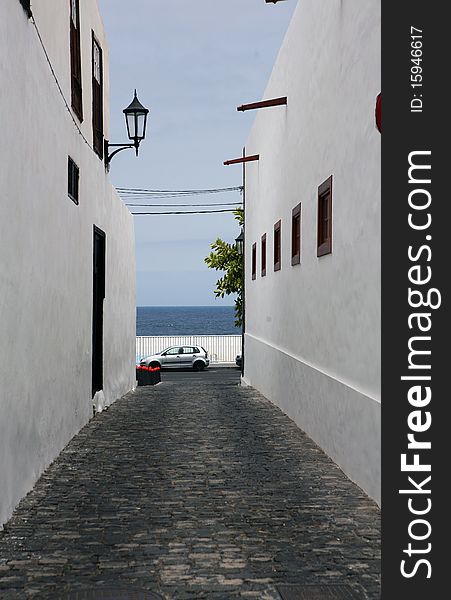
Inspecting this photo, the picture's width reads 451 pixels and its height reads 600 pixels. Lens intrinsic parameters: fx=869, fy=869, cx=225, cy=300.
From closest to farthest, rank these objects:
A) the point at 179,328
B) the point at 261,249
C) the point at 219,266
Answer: the point at 261,249 < the point at 219,266 < the point at 179,328

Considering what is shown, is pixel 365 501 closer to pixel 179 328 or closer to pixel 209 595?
pixel 209 595

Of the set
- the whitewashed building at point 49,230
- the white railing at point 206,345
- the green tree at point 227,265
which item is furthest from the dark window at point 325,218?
the white railing at point 206,345

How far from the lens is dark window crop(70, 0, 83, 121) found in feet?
38.9

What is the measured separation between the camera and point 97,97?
15086 millimetres

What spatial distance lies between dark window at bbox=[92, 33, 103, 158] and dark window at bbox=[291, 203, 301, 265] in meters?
3.49

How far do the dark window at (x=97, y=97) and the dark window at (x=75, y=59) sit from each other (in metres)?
1.72

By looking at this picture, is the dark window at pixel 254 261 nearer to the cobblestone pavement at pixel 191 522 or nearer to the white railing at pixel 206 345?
the cobblestone pavement at pixel 191 522

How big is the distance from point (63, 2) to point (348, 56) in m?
3.99

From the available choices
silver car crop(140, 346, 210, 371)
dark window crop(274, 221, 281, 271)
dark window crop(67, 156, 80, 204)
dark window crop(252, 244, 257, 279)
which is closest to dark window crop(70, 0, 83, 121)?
dark window crop(67, 156, 80, 204)

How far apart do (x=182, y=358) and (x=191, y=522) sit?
129ft

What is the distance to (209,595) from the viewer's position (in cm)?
507

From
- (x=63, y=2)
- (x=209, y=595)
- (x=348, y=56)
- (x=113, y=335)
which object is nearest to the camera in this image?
(x=209, y=595)

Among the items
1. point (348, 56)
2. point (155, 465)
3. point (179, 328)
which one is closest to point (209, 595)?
point (155, 465)

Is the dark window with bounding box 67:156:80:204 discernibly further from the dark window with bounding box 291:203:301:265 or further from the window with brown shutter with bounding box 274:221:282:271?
the window with brown shutter with bounding box 274:221:282:271
